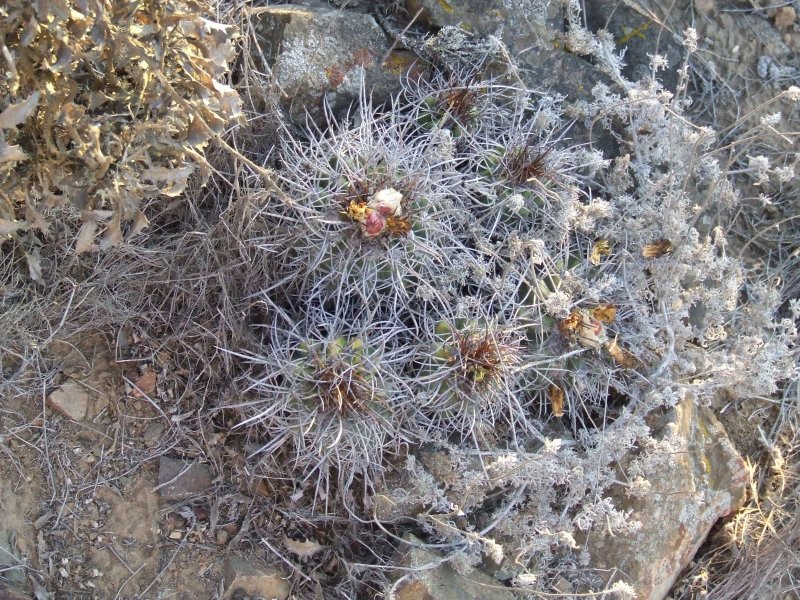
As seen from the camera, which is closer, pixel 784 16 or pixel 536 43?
pixel 536 43

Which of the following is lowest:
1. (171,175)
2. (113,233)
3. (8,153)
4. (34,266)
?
(34,266)

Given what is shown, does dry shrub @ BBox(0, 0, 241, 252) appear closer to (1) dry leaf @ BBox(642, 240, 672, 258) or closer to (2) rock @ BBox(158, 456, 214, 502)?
(2) rock @ BBox(158, 456, 214, 502)

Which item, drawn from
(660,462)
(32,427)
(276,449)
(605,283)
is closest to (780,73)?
(605,283)

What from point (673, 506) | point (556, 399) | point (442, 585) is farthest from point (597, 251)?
point (442, 585)

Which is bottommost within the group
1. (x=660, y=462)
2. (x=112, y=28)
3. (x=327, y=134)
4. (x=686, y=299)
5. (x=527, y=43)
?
(x=660, y=462)

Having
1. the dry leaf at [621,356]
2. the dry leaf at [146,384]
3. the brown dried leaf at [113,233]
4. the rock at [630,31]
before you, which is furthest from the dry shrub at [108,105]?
the rock at [630,31]

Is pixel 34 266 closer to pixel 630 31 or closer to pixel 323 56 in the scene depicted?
pixel 323 56

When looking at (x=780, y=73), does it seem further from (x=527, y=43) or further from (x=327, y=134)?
(x=327, y=134)

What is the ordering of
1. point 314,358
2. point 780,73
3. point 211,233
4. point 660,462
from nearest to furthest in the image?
1. point 314,358
2. point 211,233
3. point 660,462
4. point 780,73
